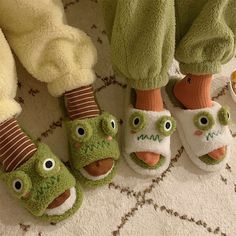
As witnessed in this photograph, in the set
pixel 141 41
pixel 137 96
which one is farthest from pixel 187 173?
pixel 141 41

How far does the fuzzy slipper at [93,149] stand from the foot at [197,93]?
180mm

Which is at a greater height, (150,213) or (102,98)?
(102,98)

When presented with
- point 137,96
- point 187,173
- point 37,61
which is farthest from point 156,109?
point 37,61

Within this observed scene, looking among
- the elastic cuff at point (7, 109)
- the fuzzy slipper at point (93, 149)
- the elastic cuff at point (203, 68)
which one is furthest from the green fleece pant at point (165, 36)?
the elastic cuff at point (7, 109)

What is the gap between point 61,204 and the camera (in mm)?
788

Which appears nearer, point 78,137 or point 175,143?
point 78,137

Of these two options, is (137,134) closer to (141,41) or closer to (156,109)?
(156,109)

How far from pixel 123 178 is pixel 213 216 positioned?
20cm

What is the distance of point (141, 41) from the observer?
2.58ft

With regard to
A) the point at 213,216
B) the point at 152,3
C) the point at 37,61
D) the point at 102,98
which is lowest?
the point at 213,216

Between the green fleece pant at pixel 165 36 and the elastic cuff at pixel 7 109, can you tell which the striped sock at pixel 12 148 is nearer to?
the elastic cuff at pixel 7 109

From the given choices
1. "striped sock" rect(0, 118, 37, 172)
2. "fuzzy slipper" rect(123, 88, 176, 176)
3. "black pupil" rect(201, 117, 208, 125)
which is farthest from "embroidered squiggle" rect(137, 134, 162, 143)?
"striped sock" rect(0, 118, 37, 172)

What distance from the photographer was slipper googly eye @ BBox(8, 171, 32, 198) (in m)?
0.76

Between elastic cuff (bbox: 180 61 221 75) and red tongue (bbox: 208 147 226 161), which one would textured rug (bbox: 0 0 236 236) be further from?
elastic cuff (bbox: 180 61 221 75)
